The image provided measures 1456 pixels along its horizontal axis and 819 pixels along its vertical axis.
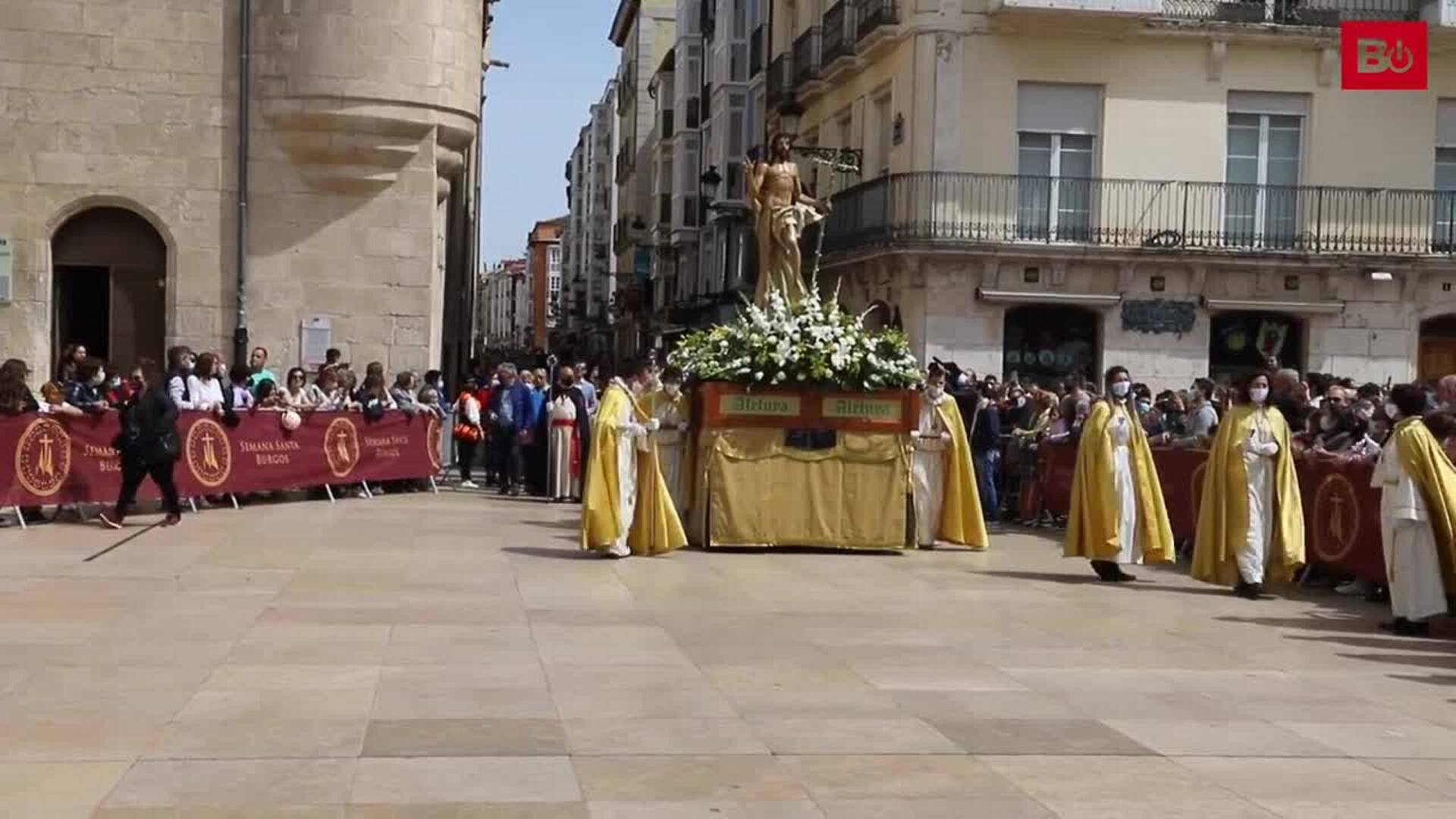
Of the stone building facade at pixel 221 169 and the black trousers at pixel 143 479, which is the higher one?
the stone building facade at pixel 221 169

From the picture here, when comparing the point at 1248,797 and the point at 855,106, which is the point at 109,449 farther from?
the point at 855,106

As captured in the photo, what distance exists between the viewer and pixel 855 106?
31594 mm

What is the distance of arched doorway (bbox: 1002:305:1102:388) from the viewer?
28.0 meters

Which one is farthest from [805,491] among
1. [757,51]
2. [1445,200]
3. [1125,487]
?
[757,51]

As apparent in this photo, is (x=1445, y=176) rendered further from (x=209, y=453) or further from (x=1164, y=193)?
(x=209, y=453)

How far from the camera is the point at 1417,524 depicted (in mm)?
11766

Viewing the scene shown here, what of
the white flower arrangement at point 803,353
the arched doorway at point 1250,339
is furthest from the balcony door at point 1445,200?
the white flower arrangement at point 803,353

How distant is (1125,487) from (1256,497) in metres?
1.08

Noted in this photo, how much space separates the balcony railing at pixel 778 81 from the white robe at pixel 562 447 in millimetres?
14789

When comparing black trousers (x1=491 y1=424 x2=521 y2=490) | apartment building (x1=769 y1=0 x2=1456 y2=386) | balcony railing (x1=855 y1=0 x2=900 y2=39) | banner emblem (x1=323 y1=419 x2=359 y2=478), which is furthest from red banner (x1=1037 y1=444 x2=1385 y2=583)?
balcony railing (x1=855 y1=0 x2=900 y2=39)

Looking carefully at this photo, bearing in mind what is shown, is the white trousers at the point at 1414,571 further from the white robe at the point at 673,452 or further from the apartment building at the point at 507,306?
the apartment building at the point at 507,306

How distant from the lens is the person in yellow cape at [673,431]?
52.4 feet

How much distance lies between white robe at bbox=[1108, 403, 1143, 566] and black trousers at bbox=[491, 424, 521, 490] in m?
10.0

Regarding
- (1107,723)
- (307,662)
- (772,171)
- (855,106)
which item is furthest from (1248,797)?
(855,106)
